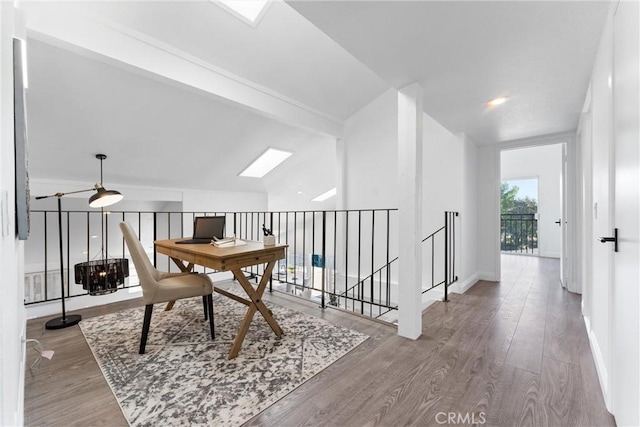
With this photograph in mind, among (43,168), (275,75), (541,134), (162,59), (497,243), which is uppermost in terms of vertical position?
(275,75)

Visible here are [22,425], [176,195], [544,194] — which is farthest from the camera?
[544,194]

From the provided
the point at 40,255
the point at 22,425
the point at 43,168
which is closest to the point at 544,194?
the point at 22,425

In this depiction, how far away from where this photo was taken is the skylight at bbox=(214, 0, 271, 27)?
2568 mm

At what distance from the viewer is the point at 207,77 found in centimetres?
313

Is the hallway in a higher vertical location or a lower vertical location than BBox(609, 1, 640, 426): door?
lower

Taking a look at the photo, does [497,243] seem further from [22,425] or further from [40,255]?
[40,255]

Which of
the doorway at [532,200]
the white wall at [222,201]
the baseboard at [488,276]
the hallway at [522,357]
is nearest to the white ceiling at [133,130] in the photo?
the white wall at [222,201]

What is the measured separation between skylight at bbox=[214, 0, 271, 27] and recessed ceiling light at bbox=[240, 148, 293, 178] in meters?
2.76

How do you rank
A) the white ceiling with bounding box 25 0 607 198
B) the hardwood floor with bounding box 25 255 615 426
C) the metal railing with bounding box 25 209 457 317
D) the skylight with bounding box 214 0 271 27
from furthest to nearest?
the metal railing with bounding box 25 209 457 317 → the skylight with bounding box 214 0 271 27 → the white ceiling with bounding box 25 0 607 198 → the hardwood floor with bounding box 25 255 615 426

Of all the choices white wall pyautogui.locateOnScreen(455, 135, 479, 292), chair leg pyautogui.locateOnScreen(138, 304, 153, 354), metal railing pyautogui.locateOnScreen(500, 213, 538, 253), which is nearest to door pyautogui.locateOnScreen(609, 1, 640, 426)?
white wall pyautogui.locateOnScreen(455, 135, 479, 292)

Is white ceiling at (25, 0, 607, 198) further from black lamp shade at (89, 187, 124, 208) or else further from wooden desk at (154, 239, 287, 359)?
wooden desk at (154, 239, 287, 359)

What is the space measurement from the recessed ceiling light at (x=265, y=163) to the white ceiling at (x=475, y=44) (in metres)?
3.54

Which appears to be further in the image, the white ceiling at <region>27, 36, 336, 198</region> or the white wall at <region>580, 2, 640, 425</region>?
the white ceiling at <region>27, 36, 336, 198</region>

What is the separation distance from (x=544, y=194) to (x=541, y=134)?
3.78 metres
